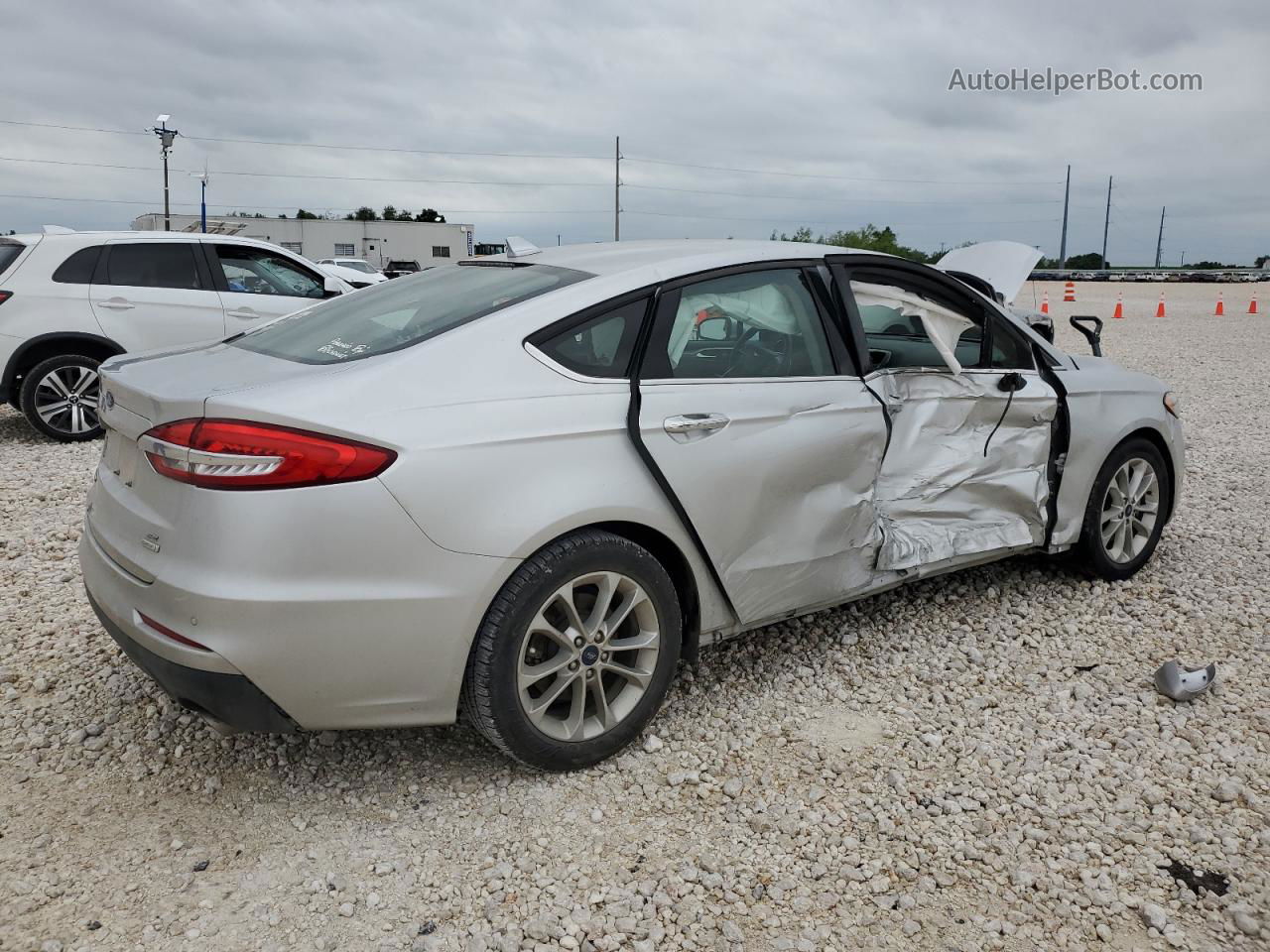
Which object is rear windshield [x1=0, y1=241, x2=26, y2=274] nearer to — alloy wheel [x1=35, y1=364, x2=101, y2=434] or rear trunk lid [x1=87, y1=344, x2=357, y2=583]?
alloy wheel [x1=35, y1=364, x2=101, y2=434]

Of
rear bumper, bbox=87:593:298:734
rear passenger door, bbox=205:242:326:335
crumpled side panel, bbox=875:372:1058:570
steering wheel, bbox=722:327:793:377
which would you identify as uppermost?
rear passenger door, bbox=205:242:326:335

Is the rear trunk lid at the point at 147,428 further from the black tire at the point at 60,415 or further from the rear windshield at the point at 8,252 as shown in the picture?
the rear windshield at the point at 8,252

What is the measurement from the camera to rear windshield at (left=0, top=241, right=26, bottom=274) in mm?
7832

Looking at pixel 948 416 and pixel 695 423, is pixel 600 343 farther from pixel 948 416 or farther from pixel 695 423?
pixel 948 416

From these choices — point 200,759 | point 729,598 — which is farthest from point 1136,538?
point 200,759

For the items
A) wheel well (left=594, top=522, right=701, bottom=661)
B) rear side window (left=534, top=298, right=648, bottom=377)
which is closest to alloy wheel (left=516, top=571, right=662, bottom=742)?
wheel well (left=594, top=522, right=701, bottom=661)

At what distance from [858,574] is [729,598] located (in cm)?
65

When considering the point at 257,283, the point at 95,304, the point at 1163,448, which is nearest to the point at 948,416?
the point at 1163,448

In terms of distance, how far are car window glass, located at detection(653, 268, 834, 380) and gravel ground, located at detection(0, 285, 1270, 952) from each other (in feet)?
3.93

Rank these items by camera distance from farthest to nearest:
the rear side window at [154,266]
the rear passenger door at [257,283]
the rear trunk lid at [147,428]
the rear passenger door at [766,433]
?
the rear passenger door at [257,283]
the rear side window at [154,266]
the rear passenger door at [766,433]
the rear trunk lid at [147,428]

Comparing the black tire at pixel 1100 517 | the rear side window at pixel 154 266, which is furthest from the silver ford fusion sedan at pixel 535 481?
the rear side window at pixel 154 266

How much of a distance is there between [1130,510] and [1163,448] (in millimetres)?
351

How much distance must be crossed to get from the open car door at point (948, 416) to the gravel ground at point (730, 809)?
45cm

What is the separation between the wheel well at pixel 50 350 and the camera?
7770 mm
